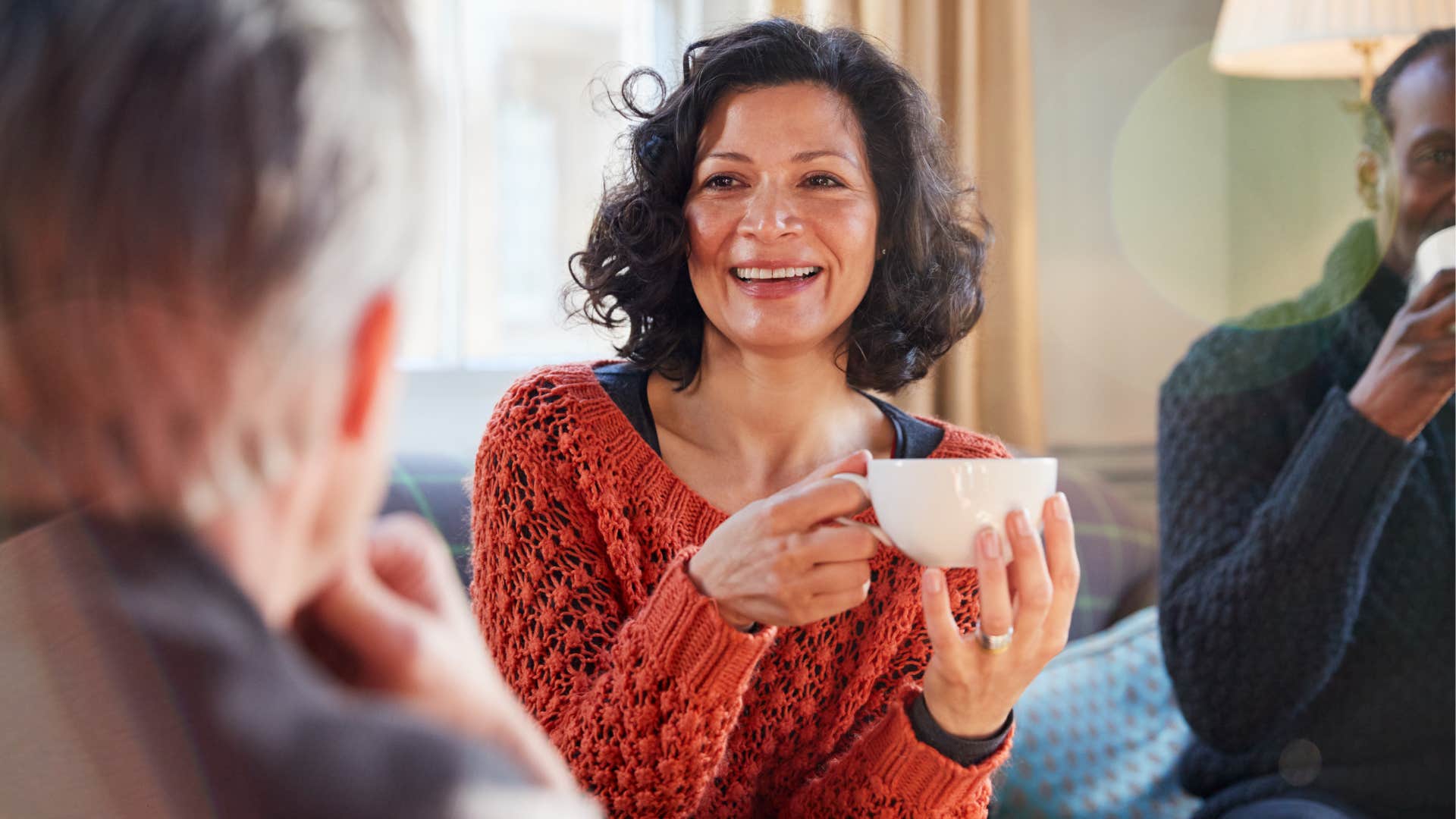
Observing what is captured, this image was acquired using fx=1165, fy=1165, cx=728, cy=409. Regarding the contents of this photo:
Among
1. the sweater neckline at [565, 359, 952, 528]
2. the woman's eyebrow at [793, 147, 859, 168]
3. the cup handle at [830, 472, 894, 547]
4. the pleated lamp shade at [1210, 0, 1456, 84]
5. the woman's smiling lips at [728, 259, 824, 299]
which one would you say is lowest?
the sweater neckline at [565, 359, 952, 528]

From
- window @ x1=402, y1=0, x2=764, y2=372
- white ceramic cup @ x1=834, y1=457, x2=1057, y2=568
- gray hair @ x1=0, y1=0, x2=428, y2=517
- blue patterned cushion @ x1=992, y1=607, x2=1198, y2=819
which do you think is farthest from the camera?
window @ x1=402, y1=0, x2=764, y2=372

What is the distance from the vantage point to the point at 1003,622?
600 mm

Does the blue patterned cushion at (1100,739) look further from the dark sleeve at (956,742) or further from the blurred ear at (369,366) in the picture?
the blurred ear at (369,366)

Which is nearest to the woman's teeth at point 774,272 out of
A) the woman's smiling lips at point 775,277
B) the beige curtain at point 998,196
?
the woman's smiling lips at point 775,277

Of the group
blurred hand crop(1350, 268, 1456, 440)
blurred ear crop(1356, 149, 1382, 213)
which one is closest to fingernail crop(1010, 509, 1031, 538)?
blurred hand crop(1350, 268, 1456, 440)

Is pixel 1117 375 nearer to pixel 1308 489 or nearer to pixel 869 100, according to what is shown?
pixel 1308 489

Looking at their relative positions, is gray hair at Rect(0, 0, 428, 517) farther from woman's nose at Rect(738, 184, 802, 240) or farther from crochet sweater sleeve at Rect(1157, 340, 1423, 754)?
crochet sweater sleeve at Rect(1157, 340, 1423, 754)

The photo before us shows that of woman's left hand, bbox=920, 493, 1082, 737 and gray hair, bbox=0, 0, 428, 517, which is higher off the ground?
gray hair, bbox=0, 0, 428, 517

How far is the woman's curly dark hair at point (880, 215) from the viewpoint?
2.57 feet

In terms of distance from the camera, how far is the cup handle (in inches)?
22.6

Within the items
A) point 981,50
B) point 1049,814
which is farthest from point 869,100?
point 981,50

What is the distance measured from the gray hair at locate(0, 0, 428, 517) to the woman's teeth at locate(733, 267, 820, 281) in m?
0.54

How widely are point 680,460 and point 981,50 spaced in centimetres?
122

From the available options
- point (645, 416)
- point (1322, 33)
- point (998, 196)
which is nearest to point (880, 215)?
point (645, 416)
